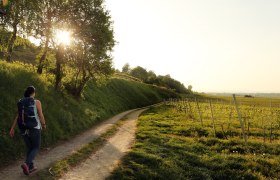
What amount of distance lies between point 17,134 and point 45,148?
240 centimetres

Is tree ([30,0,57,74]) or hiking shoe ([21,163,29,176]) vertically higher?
tree ([30,0,57,74])

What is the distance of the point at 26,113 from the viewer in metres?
12.9

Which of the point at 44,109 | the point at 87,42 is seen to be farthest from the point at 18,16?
the point at 44,109

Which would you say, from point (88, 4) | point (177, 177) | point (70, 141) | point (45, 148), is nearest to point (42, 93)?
point (70, 141)

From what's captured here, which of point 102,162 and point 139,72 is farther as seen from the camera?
point 139,72

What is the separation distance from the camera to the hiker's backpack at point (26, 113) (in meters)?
12.8

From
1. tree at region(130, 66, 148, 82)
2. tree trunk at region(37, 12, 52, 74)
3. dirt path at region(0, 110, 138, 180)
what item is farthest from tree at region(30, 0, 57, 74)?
tree at region(130, 66, 148, 82)

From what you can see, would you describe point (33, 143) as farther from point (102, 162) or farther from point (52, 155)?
point (52, 155)

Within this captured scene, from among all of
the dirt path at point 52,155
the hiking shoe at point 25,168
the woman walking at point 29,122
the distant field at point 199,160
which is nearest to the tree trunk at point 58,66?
the dirt path at point 52,155

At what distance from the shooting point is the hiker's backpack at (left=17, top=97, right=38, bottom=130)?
42.1 ft

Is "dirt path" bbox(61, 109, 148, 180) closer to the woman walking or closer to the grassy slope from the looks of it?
the woman walking

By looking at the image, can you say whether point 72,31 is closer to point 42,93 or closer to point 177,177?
point 42,93

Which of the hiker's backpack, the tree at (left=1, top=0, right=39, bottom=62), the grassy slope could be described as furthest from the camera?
the tree at (left=1, top=0, right=39, bottom=62)

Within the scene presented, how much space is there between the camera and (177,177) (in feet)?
47.7
